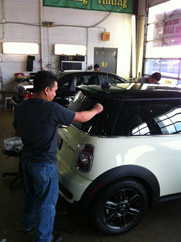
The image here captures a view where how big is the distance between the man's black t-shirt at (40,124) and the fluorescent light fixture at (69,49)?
7.97 meters

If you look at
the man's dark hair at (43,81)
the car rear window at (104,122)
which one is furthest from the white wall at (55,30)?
the man's dark hair at (43,81)

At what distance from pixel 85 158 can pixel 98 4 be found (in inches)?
359

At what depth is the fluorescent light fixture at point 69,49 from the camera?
9.32 metres

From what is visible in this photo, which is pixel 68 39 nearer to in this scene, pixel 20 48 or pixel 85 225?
pixel 20 48

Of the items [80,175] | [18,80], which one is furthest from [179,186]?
[18,80]

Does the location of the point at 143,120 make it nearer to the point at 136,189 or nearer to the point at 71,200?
the point at 136,189

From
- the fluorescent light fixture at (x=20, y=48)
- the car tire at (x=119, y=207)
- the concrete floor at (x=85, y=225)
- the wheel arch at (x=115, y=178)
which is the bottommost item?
the concrete floor at (x=85, y=225)

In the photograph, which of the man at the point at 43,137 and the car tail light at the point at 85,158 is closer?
the man at the point at 43,137

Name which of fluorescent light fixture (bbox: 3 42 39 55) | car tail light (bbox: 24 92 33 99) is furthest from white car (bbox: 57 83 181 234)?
fluorescent light fixture (bbox: 3 42 39 55)

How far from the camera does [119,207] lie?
2.26m

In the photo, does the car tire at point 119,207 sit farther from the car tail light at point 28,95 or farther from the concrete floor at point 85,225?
the car tail light at point 28,95

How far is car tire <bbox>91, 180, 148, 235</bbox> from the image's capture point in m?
2.15

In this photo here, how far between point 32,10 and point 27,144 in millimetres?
8304

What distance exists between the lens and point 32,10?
28.7 feet
